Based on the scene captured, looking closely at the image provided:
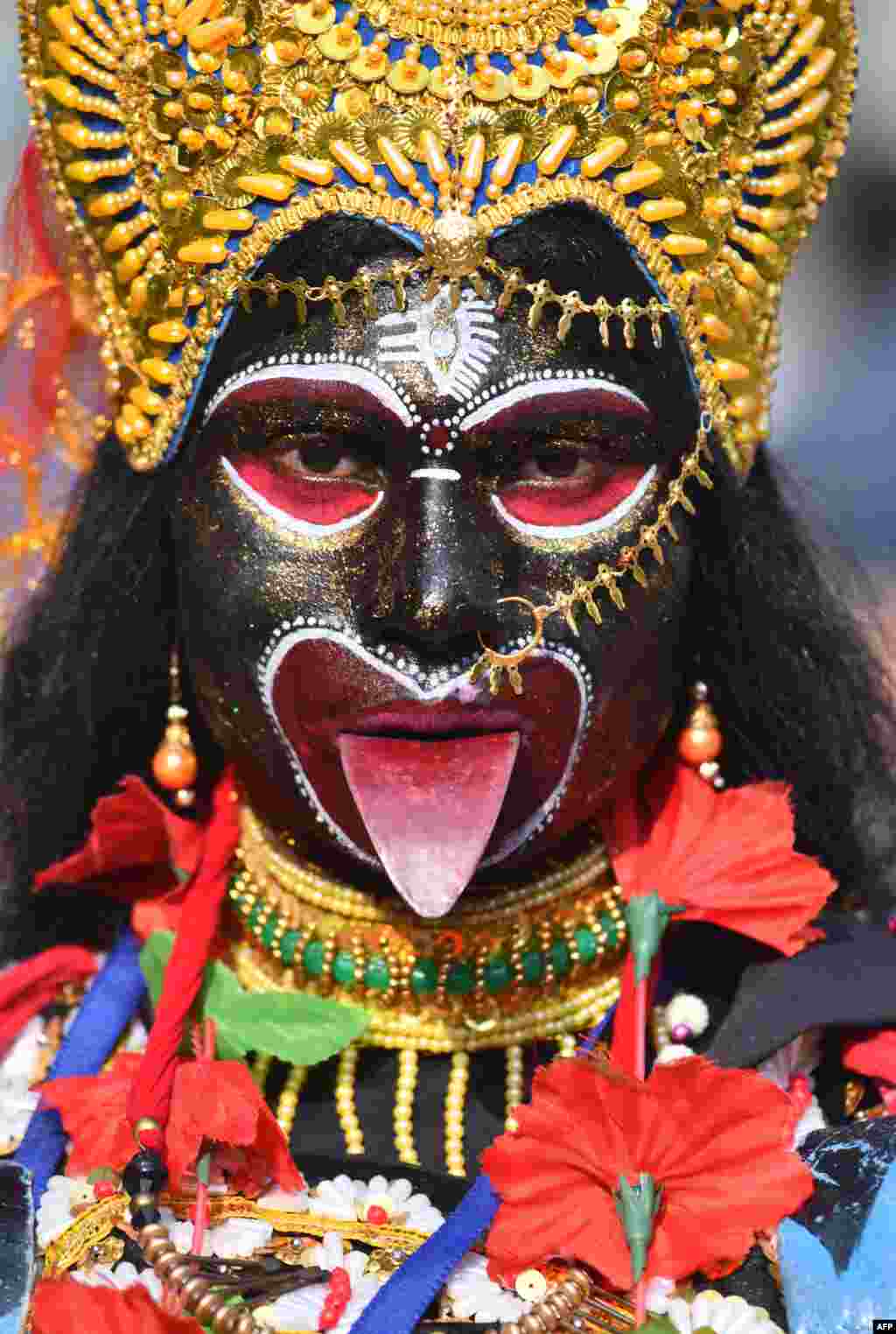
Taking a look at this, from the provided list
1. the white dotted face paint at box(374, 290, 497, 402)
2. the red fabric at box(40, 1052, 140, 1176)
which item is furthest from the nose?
the red fabric at box(40, 1052, 140, 1176)

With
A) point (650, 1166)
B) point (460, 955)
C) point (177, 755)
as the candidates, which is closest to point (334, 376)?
point (177, 755)

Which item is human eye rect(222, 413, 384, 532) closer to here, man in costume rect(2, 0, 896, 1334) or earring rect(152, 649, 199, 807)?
man in costume rect(2, 0, 896, 1334)

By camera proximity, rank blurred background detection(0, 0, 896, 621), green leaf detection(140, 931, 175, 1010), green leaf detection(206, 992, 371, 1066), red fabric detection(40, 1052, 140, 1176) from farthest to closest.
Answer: blurred background detection(0, 0, 896, 621) < green leaf detection(140, 931, 175, 1010) < green leaf detection(206, 992, 371, 1066) < red fabric detection(40, 1052, 140, 1176)

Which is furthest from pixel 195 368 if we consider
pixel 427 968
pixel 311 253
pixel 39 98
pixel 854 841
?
pixel 854 841

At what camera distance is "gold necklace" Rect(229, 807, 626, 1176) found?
2971 millimetres

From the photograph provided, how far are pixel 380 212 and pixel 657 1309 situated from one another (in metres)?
1.40

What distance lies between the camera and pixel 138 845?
3.17 m

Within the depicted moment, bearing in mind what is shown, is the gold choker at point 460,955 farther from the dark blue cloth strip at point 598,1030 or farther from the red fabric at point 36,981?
the red fabric at point 36,981

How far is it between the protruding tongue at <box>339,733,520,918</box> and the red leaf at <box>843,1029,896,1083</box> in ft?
2.01

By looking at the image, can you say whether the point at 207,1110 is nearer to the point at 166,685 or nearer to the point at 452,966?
the point at 452,966

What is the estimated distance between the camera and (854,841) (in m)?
3.23

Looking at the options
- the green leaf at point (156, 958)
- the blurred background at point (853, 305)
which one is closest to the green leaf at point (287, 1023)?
the green leaf at point (156, 958)

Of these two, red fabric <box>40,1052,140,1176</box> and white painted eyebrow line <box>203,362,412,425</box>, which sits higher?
white painted eyebrow line <box>203,362,412,425</box>

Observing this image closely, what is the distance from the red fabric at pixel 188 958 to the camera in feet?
9.14
